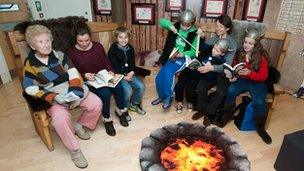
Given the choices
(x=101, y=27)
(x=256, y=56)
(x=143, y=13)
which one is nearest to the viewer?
(x=256, y=56)

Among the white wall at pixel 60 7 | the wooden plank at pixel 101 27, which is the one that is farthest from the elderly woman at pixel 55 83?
the white wall at pixel 60 7

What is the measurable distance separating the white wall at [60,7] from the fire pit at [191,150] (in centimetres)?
254

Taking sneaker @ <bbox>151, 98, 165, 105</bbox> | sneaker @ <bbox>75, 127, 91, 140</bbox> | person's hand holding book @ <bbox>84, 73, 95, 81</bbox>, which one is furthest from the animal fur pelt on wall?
sneaker @ <bbox>151, 98, 165, 105</bbox>

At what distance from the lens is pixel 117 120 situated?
8.72 ft

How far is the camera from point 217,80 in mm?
2549

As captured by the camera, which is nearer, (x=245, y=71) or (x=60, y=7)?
(x=245, y=71)

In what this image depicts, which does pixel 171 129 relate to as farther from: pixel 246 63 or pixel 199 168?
pixel 246 63

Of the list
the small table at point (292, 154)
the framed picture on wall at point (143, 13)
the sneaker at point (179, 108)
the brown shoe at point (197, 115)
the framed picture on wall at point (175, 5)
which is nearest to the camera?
the small table at point (292, 154)

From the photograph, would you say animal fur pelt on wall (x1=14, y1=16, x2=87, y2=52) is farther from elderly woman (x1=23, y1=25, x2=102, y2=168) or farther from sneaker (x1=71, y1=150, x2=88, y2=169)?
sneaker (x1=71, y1=150, x2=88, y2=169)

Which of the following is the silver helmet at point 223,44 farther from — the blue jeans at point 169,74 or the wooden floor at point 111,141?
the wooden floor at point 111,141

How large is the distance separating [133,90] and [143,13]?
186 centimetres

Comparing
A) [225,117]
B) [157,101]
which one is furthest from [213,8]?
[225,117]

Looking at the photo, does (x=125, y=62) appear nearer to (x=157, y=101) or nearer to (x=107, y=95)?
(x=107, y=95)

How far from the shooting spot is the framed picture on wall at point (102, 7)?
396 centimetres
